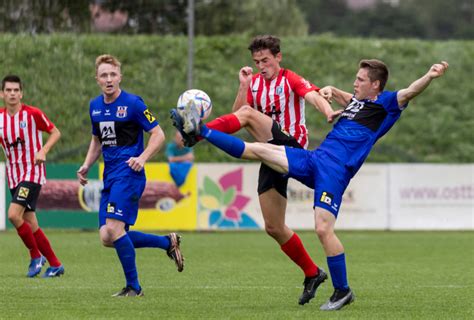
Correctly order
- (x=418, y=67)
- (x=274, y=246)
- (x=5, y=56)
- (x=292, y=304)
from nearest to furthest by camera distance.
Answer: (x=292, y=304)
(x=274, y=246)
(x=5, y=56)
(x=418, y=67)

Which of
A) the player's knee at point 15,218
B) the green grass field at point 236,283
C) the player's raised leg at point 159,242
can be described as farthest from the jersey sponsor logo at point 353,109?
the player's knee at point 15,218

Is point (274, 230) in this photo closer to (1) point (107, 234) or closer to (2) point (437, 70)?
(1) point (107, 234)

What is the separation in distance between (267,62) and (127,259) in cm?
209

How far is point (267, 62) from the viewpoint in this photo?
9047 millimetres

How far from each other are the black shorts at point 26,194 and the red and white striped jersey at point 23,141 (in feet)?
0.19

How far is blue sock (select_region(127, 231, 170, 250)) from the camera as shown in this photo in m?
9.45

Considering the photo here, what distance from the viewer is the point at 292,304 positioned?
8.42 meters

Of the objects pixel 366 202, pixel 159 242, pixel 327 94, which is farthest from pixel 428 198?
pixel 327 94

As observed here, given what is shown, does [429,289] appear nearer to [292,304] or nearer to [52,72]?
[292,304]

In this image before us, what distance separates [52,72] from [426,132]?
9784mm

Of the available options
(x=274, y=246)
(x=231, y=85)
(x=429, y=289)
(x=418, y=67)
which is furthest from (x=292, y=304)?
(x=418, y=67)

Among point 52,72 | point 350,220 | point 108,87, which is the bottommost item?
point 350,220

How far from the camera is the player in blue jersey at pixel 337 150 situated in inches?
313

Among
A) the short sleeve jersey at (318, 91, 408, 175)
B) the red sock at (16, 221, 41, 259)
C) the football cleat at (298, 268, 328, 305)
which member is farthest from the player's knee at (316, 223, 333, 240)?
the red sock at (16, 221, 41, 259)
